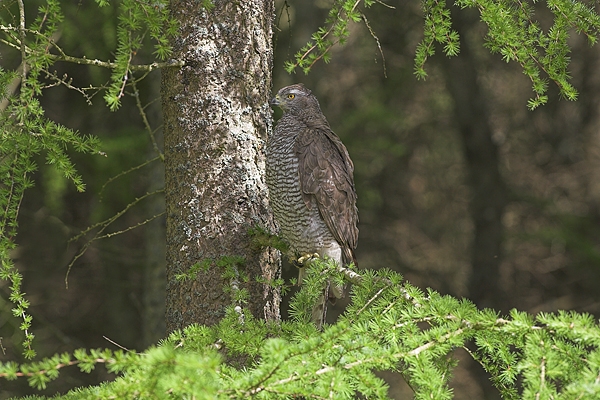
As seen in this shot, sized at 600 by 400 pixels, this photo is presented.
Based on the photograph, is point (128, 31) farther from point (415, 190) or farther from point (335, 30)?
point (415, 190)

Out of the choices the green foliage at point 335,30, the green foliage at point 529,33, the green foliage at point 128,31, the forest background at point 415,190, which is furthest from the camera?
the forest background at point 415,190

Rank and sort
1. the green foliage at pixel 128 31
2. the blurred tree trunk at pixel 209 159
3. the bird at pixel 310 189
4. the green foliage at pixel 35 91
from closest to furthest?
the green foliage at pixel 128 31 < the green foliage at pixel 35 91 < the blurred tree trunk at pixel 209 159 < the bird at pixel 310 189

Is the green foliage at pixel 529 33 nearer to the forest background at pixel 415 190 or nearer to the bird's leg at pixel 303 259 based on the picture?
the bird's leg at pixel 303 259

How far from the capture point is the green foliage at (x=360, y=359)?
187 cm

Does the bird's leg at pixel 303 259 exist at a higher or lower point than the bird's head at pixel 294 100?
lower

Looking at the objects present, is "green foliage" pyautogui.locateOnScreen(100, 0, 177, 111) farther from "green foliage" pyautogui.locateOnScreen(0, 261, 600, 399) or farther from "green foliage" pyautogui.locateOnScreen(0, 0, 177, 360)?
"green foliage" pyautogui.locateOnScreen(0, 261, 600, 399)

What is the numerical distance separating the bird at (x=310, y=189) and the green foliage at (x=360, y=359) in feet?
4.71

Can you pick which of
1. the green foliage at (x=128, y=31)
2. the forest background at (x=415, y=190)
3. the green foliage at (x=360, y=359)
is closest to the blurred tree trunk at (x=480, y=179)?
the forest background at (x=415, y=190)

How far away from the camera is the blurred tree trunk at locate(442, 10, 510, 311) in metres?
8.71

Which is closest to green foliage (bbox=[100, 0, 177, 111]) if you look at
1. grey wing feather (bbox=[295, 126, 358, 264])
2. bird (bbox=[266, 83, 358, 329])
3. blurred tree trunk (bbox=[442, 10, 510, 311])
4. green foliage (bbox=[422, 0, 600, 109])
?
green foliage (bbox=[422, 0, 600, 109])

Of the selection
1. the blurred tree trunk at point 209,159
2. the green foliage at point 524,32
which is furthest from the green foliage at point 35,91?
the green foliage at point 524,32

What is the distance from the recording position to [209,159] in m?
3.70

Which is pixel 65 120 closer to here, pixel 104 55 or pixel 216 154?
pixel 104 55

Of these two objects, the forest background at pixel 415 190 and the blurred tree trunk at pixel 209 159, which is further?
the forest background at pixel 415 190
